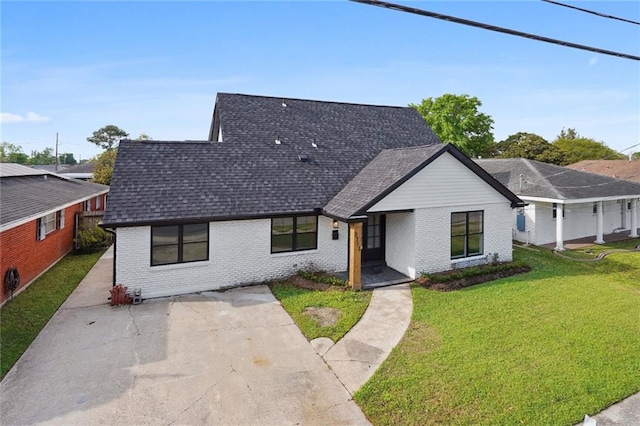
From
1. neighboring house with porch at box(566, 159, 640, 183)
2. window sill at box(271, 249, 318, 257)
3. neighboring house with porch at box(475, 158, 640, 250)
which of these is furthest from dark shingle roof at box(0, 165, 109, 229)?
neighboring house with porch at box(566, 159, 640, 183)

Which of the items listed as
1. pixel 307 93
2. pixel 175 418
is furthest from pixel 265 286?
pixel 307 93

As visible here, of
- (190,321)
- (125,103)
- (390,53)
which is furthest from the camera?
(125,103)

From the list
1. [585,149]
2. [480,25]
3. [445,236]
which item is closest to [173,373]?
[480,25]

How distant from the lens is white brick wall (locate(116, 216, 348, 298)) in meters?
10.4

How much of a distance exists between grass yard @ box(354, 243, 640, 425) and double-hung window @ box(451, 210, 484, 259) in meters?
2.05

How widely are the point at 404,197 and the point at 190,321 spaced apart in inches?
299

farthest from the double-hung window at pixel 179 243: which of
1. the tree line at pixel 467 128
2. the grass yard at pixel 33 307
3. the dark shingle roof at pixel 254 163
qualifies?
the tree line at pixel 467 128

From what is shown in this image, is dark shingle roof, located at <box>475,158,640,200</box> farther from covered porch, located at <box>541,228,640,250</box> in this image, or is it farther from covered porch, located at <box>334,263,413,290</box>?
covered porch, located at <box>334,263,413,290</box>

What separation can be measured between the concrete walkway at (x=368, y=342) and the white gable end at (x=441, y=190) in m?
3.28

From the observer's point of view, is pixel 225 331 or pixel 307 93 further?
pixel 307 93

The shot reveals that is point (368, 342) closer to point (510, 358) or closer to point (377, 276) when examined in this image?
point (510, 358)

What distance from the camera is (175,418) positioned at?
5418 millimetres

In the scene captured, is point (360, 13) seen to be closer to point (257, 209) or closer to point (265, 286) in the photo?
point (257, 209)

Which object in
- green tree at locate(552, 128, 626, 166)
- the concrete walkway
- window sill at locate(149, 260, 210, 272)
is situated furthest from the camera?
green tree at locate(552, 128, 626, 166)
